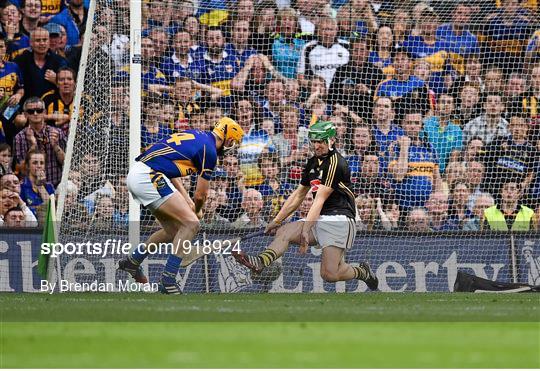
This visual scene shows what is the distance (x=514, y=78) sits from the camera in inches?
713

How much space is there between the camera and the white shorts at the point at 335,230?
14.9m

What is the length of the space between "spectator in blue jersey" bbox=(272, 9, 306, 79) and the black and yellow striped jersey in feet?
9.97

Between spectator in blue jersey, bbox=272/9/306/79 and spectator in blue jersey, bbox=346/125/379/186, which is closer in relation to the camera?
spectator in blue jersey, bbox=346/125/379/186

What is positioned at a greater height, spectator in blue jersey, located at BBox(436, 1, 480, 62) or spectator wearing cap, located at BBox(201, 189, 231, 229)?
spectator in blue jersey, located at BBox(436, 1, 480, 62)

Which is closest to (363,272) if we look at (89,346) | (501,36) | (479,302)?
(479,302)

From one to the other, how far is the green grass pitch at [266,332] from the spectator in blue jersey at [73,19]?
5499 millimetres

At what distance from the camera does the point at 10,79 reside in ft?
55.2

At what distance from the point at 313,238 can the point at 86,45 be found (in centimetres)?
390

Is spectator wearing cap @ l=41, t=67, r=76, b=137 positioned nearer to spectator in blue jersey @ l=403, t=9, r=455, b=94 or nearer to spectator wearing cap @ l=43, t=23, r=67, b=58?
spectator wearing cap @ l=43, t=23, r=67, b=58

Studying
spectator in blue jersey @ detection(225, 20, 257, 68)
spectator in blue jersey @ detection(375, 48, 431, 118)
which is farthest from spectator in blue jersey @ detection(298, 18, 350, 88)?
spectator in blue jersey @ detection(225, 20, 257, 68)

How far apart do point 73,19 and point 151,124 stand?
224 centimetres

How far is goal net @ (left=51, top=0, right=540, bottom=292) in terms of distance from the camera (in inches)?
618

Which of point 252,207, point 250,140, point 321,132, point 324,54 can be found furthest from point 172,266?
point 324,54

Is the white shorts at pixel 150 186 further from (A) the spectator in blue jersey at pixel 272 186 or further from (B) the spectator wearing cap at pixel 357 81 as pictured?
(B) the spectator wearing cap at pixel 357 81
